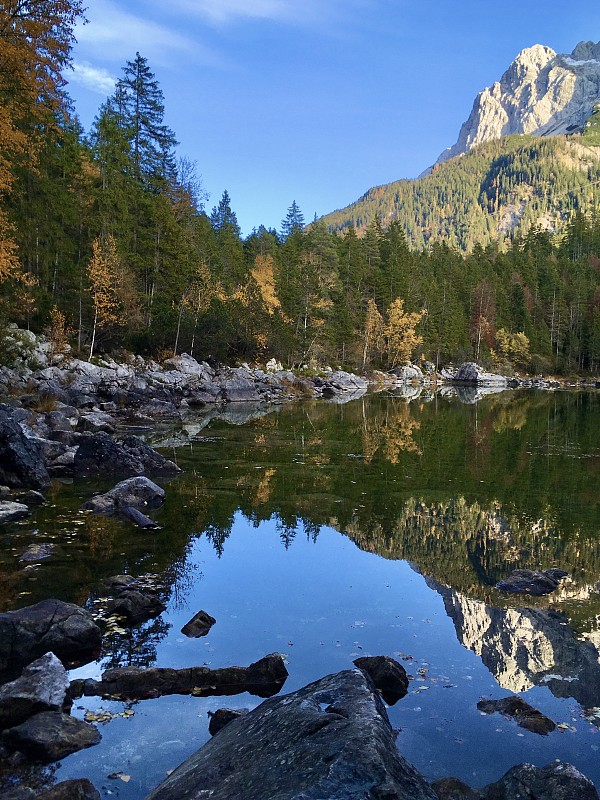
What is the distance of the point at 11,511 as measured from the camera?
11.9 meters

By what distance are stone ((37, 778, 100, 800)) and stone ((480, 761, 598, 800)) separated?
113 inches

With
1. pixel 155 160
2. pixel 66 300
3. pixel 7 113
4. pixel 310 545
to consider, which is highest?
pixel 155 160

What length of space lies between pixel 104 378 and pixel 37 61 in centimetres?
1730

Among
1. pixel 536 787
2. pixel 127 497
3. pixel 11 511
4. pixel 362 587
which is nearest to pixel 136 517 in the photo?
pixel 127 497

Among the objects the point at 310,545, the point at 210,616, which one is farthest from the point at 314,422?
the point at 210,616

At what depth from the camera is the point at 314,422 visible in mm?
31562

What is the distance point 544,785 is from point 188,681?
347 cm

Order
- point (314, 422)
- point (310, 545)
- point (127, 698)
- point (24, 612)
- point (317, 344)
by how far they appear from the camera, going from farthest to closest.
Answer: point (317, 344)
point (314, 422)
point (310, 545)
point (24, 612)
point (127, 698)

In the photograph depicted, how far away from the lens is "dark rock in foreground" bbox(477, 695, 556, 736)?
543 centimetres

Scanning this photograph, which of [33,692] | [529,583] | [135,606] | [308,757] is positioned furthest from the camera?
[529,583]

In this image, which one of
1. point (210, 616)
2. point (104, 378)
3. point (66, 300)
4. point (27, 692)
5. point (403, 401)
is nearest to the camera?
point (27, 692)

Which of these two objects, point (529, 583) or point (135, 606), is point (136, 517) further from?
point (529, 583)

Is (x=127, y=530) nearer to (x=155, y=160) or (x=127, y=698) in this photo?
(x=127, y=698)

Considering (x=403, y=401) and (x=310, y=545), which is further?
(x=403, y=401)
